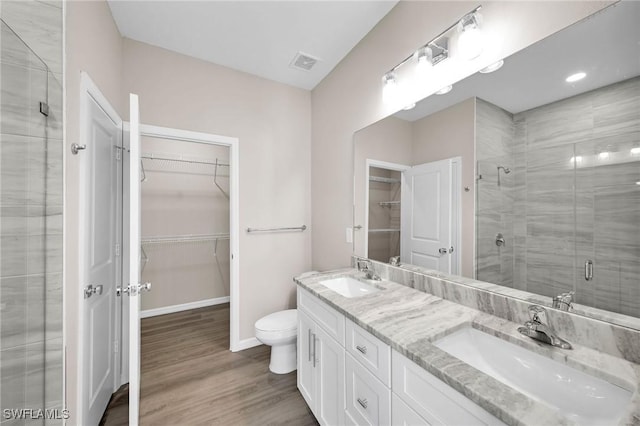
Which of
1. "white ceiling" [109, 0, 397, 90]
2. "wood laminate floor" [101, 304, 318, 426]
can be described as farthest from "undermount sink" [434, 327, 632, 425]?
"white ceiling" [109, 0, 397, 90]

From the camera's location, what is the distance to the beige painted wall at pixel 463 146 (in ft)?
4.08

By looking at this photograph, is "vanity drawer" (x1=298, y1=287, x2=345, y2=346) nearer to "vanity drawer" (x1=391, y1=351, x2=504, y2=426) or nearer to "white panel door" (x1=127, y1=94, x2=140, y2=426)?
"vanity drawer" (x1=391, y1=351, x2=504, y2=426)

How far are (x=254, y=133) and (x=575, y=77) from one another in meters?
2.25

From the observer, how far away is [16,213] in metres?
1.00

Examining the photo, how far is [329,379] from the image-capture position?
1344mm

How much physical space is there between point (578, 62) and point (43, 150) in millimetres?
2174

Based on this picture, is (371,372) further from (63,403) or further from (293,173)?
(293,173)

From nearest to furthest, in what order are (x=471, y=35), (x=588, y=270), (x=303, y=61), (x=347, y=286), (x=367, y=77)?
1. (x=588, y=270)
2. (x=471, y=35)
3. (x=347, y=286)
4. (x=367, y=77)
5. (x=303, y=61)

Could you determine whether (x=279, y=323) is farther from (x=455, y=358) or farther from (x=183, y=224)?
(x=183, y=224)

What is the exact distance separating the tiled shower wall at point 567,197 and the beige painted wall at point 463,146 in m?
0.05

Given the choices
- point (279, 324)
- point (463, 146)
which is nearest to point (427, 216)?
point (463, 146)

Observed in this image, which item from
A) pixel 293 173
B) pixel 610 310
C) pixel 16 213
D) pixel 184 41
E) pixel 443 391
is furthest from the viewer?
pixel 293 173

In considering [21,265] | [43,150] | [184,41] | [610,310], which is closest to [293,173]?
[184,41]

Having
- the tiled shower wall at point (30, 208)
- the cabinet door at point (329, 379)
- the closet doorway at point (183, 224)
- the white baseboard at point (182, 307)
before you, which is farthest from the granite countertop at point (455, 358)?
the white baseboard at point (182, 307)
